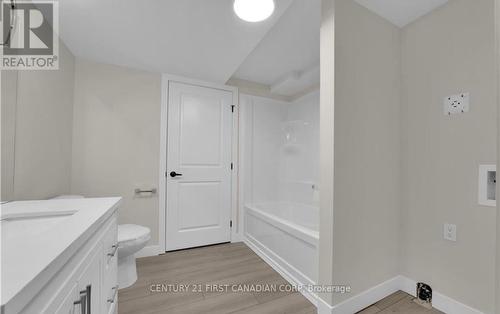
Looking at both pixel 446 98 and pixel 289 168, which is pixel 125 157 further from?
pixel 446 98

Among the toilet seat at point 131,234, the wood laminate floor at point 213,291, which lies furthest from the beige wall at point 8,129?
the wood laminate floor at point 213,291

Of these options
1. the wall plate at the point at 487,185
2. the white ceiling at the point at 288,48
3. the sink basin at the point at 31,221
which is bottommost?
the sink basin at the point at 31,221

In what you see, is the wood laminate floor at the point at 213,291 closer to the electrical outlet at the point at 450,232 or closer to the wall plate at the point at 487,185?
the electrical outlet at the point at 450,232

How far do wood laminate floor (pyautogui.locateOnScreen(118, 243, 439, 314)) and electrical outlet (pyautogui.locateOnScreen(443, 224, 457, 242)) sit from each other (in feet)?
1.81

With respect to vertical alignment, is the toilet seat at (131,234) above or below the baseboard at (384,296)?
above

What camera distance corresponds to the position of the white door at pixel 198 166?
2.47 m

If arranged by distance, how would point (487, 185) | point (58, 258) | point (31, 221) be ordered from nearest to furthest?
point (58, 258) < point (31, 221) < point (487, 185)

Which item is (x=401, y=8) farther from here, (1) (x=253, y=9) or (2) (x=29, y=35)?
(2) (x=29, y=35)

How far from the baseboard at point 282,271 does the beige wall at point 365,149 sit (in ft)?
0.90

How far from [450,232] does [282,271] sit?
135 centimetres

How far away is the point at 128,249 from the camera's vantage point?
67.9 inches

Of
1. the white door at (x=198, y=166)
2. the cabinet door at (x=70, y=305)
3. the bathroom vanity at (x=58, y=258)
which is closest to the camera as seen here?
the bathroom vanity at (x=58, y=258)

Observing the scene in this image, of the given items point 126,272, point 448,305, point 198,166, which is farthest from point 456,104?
point 126,272

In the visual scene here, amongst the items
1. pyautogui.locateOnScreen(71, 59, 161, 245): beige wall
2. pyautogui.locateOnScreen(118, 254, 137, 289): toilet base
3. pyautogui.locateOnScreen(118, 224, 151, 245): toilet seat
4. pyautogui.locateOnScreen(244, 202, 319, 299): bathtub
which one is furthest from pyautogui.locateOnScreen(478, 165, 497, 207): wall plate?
pyautogui.locateOnScreen(71, 59, 161, 245): beige wall
